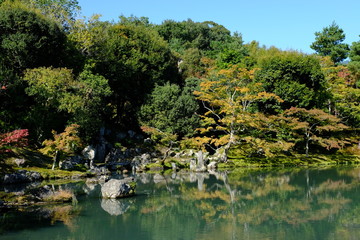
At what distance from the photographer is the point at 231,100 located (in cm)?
3061

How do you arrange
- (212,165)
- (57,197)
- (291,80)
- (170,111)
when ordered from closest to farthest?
(57,197), (212,165), (170,111), (291,80)

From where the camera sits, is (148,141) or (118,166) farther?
(148,141)

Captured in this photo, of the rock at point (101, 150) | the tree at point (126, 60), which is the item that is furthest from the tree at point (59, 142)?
the tree at point (126, 60)

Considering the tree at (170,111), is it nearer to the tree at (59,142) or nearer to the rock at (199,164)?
the rock at (199,164)

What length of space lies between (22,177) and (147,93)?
16891 mm

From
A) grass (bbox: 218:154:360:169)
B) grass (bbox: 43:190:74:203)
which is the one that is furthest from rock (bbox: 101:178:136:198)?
grass (bbox: 218:154:360:169)

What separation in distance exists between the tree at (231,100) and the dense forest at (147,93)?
4.2 inches

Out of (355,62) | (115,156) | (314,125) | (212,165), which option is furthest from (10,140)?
(355,62)

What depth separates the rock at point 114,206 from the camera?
12555mm

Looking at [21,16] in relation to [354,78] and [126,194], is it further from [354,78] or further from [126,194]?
[354,78]

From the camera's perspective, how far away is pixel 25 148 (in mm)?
23844

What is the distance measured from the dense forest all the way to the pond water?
32.2ft

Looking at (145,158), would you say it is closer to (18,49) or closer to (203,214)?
(18,49)

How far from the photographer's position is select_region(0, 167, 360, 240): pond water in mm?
9742
